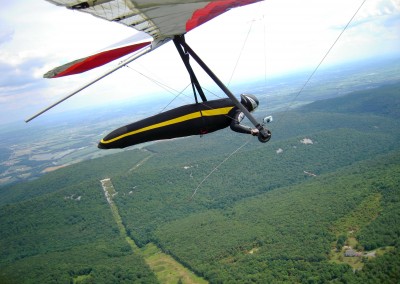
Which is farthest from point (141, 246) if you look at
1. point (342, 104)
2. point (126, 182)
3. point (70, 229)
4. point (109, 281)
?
point (342, 104)

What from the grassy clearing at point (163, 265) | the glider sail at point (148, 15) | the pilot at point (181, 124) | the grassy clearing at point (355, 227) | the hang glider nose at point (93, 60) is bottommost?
the grassy clearing at point (163, 265)

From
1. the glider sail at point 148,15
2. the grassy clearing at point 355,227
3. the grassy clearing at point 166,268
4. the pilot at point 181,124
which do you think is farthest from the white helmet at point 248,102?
the grassy clearing at point 166,268

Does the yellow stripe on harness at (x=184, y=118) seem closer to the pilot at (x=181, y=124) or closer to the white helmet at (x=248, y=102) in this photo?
the pilot at (x=181, y=124)

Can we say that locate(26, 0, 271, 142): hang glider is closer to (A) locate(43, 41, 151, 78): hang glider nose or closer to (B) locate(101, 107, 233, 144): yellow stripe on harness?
(A) locate(43, 41, 151, 78): hang glider nose

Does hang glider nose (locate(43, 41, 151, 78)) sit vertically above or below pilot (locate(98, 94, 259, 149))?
above

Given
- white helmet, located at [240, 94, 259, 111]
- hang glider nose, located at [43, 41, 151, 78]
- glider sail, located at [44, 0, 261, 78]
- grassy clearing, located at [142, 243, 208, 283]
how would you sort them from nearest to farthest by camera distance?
glider sail, located at [44, 0, 261, 78] < hang glider nose, located at [43, 41, 151, 78] < white helmet, located at [240, 94, 259, 111] < grassy clearing, located at [142, 243, 208, 283]

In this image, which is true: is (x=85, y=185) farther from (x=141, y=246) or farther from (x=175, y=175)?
(x=141, y=246)

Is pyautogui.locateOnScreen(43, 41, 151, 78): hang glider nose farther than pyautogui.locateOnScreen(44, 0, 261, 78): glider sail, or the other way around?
pyautogui.locateOnScreen(43, 41, 151, 78): hang glider nose

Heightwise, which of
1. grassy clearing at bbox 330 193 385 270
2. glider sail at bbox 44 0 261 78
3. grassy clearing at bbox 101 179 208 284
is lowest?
grassy clearing at bbox 101 179 208 284

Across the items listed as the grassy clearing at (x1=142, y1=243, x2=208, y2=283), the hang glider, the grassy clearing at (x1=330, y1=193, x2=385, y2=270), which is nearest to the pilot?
the hang glider
